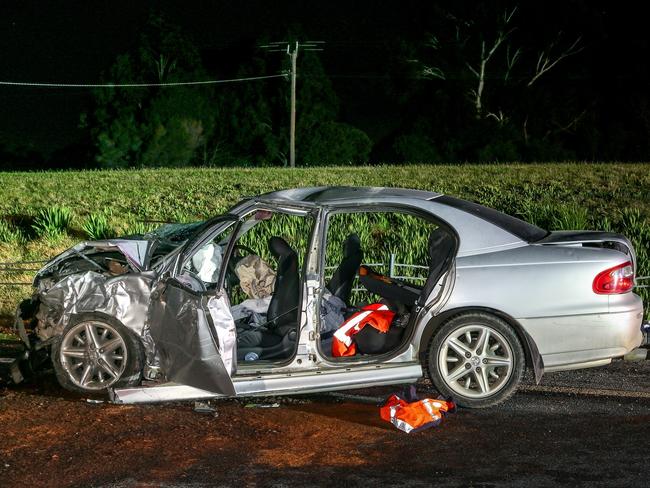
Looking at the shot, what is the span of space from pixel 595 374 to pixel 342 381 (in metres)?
2.73

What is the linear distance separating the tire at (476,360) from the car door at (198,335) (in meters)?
1.48

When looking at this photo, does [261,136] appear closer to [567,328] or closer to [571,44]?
[571,44]

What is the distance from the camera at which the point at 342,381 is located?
7621 mm

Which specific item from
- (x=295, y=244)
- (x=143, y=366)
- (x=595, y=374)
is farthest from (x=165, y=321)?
(x=295, y=244)

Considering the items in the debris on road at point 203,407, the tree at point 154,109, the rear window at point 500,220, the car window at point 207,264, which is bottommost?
the debris on road at point 203,407

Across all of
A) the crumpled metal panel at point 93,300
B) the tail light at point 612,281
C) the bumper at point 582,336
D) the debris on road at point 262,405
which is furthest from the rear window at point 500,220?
the crumpled metal panel at point 93,300

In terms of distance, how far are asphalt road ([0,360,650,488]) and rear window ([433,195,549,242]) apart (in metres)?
1.25

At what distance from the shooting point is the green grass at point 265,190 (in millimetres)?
19719

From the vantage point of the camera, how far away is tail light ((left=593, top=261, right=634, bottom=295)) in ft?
25.3

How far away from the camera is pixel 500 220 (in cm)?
812

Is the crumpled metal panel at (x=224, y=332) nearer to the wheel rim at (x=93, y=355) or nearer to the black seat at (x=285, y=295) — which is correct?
the black seat at (x=285, y=295)

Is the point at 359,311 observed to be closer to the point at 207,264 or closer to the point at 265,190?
the point at 207,264

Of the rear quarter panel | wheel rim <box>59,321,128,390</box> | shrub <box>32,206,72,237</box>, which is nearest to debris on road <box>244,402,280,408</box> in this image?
wheel rim <box>59,321,128,390</box>

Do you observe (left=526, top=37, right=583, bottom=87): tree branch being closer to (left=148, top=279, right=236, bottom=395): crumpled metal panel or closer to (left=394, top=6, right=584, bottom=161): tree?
(left=394, top=6, right=584, bottom=161): tree
